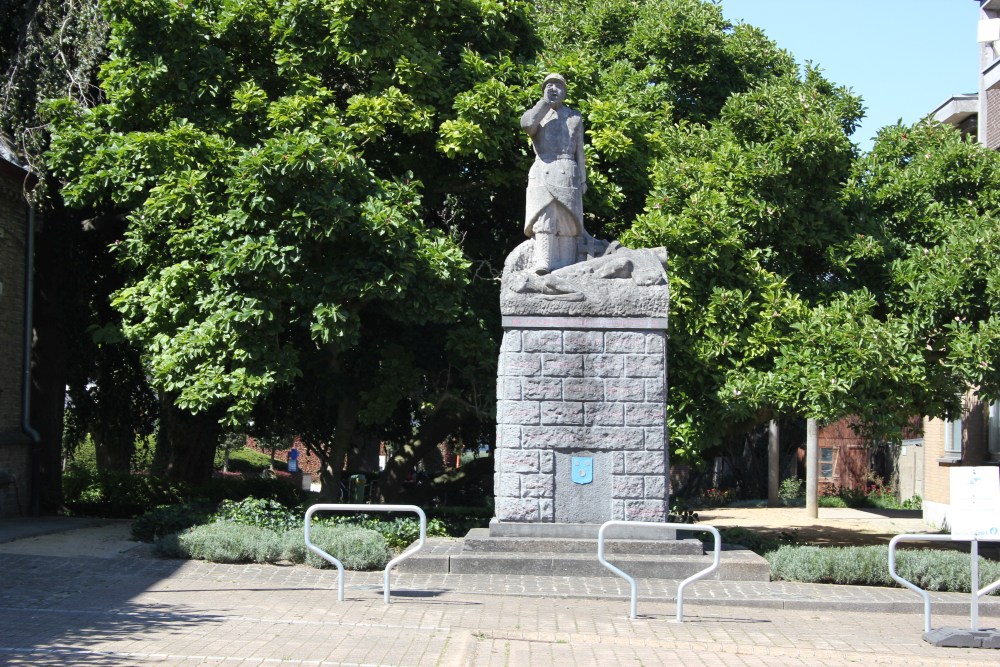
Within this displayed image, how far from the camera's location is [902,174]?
16.9 m

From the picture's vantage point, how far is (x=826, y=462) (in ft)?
129

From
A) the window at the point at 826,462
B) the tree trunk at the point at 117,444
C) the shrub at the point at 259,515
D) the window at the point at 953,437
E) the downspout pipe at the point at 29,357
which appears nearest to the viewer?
the shrub at the point at 259,515

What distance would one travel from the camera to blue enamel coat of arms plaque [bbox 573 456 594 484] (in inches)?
529

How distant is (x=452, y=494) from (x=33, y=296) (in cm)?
953

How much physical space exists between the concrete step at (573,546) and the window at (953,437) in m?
11.3

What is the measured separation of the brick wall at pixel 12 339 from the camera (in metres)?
18.1

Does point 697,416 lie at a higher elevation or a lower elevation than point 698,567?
higher

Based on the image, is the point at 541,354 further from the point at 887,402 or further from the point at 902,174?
the point at 902,174

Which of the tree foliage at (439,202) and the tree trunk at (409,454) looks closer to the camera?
the tree foliage at (439,202)

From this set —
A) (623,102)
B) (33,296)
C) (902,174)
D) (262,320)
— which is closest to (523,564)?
(262,320)

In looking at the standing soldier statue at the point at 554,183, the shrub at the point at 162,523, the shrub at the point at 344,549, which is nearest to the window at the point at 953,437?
the standing soldier statue at the point at 554,183

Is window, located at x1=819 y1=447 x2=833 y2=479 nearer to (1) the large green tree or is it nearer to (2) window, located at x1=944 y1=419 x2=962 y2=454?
(2) window, located at x1=944 y1=419 x2=962 y2=454

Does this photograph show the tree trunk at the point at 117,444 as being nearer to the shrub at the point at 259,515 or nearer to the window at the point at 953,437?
the shrub at the point at 259,515

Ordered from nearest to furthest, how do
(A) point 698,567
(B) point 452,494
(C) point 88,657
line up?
(C) point 88,657 → (A) point 698,567 → (B) point 452,494
